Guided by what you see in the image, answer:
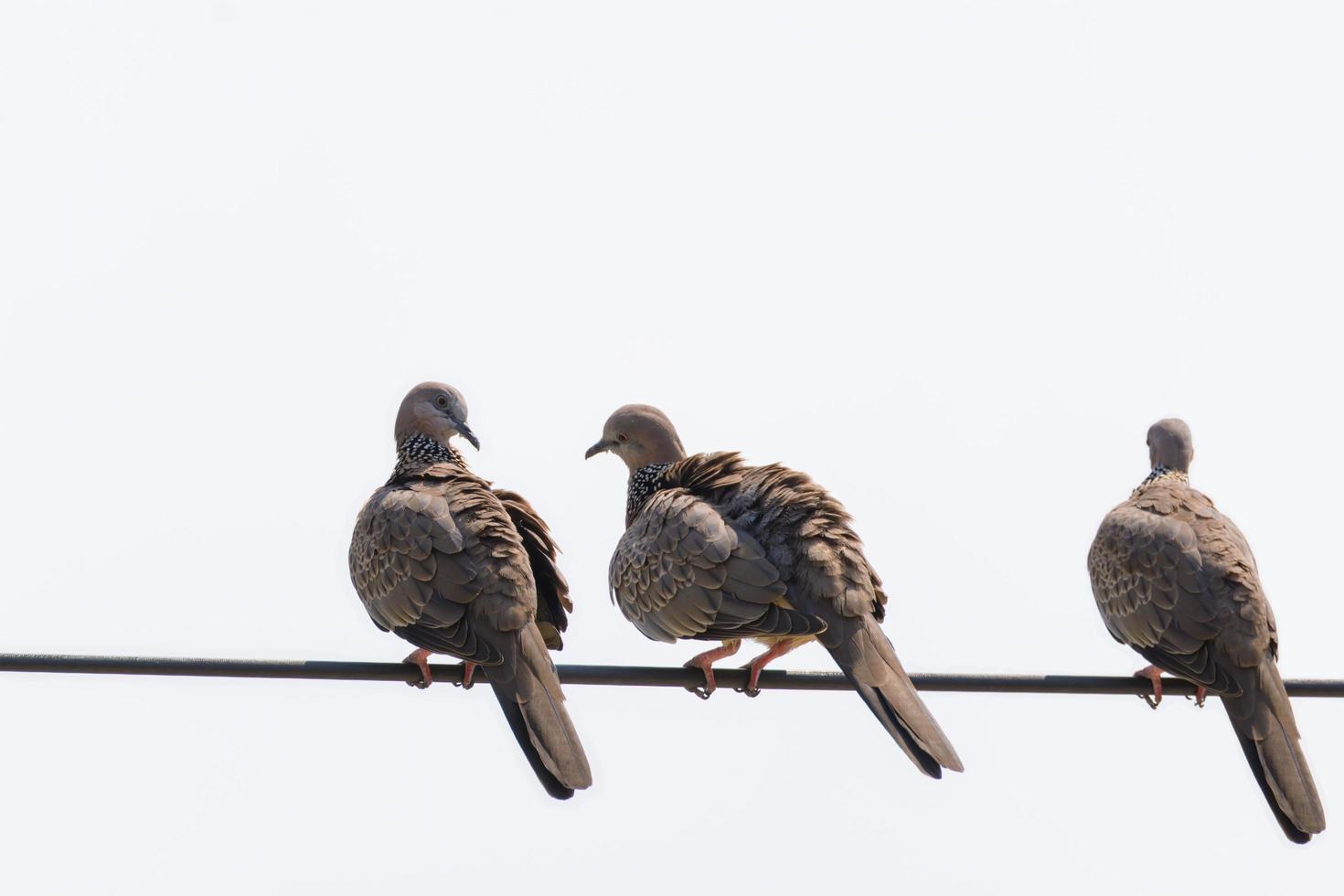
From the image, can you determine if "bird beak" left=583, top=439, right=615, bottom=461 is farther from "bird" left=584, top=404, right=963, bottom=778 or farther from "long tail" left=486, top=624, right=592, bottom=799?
"long tail" left=486, top=624, right=592, bottom=799

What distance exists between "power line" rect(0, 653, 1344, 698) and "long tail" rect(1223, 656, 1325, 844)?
1.43 ft

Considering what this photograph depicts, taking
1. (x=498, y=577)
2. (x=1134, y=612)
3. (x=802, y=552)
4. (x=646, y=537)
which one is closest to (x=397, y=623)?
(x=498, y=577)

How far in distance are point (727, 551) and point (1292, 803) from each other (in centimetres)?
203

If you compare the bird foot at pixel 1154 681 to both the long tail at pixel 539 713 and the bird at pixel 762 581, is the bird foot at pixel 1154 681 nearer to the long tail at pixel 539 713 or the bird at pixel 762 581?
the bird at pixel 762 581

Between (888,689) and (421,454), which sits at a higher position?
(421,454)

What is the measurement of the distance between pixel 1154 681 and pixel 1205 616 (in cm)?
30

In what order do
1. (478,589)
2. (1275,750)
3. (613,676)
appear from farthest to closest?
(478,589)
(1275,750)
(613,676)

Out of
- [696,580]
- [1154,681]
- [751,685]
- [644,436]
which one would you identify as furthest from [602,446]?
[1154,681]

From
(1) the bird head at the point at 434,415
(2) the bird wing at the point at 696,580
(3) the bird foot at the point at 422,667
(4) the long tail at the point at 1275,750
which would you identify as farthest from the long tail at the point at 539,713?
(4) the long tail at the point at 1275,750

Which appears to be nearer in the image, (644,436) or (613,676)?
(613,676)

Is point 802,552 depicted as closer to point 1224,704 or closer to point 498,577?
point 498,577

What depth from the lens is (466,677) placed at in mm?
6648

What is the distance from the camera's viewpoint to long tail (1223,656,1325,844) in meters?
6.23

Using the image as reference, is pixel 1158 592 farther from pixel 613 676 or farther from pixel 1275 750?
pixel 613 676
